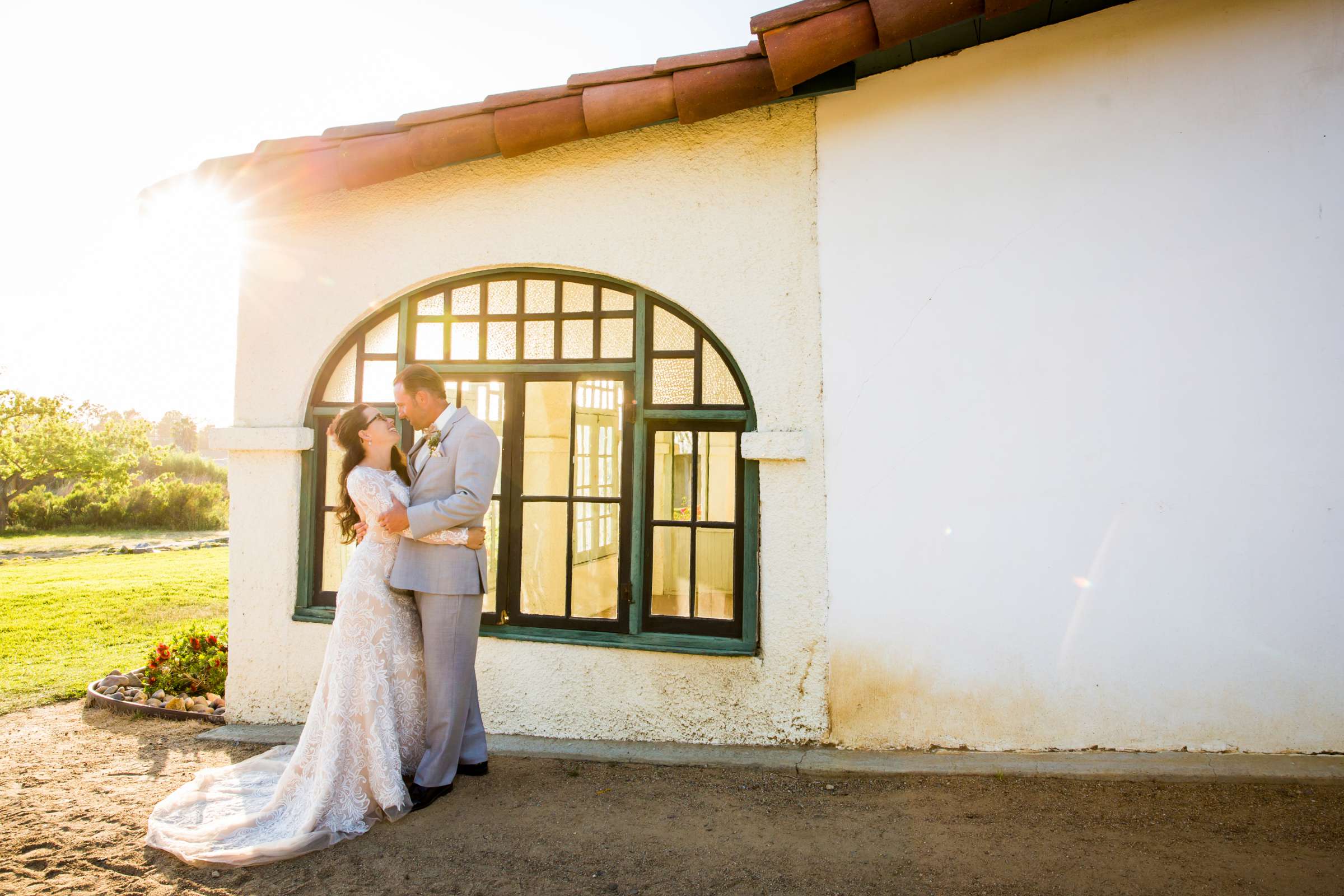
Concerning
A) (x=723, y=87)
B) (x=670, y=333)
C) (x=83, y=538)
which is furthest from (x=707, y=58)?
(x=83, y=538)

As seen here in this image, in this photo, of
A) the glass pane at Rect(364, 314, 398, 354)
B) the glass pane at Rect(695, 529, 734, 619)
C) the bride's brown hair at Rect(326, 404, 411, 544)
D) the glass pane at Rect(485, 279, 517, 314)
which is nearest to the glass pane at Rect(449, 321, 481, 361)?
the glass pane at Rect(485, 279, 517, 314)

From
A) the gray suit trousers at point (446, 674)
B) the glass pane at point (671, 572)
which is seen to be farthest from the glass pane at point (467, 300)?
the gray suit trousers at point (446, 674)

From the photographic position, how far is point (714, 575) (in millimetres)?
4730

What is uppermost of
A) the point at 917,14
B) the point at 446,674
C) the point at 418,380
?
the point at 917,14

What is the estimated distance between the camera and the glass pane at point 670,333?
4.84 m

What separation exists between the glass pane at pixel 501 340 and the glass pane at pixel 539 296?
0.46ft

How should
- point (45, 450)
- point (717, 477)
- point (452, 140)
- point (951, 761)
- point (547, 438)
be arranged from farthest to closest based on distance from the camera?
1. point (45, 450)
2. point (547, 438)
3. point (717, 477)
4. point (452, 140)
5. point (951, 761)

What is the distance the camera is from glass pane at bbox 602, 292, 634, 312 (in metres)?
4.94

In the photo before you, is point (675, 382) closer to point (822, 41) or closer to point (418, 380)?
point (418, 380)

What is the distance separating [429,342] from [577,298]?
1.03 metres

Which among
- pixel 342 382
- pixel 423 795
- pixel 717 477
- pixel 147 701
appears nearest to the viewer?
pixel 423 795

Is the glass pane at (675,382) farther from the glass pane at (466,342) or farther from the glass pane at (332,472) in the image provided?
the glass pane at (332,472)

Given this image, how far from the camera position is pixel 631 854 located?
343 centimetres

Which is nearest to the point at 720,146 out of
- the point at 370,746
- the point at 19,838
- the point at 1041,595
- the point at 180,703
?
the point at 1041,595
